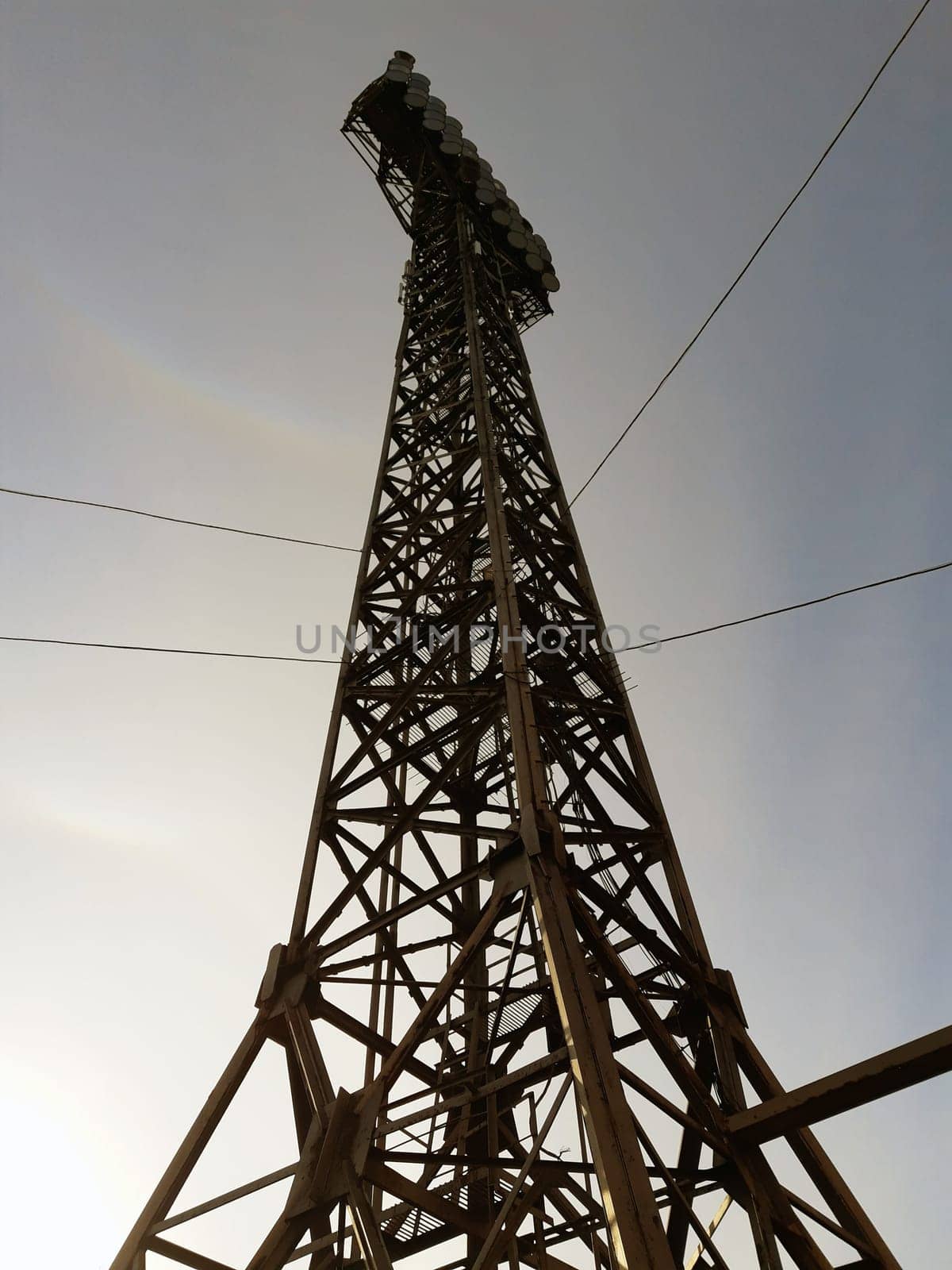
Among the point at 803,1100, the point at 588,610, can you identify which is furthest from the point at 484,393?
the point at 803,1100

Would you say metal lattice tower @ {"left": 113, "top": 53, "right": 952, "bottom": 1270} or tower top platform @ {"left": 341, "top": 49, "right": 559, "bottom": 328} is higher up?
tower top platform @ {"left": 341, "top": 49, "right": 559, "bottom": 328}

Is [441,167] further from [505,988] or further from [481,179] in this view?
[505,988]

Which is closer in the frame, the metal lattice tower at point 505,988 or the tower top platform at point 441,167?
the metal lattice tower at point 505,988

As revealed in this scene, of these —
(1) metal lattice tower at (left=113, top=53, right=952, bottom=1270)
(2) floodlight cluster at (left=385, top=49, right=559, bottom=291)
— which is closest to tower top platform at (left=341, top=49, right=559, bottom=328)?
(2) floodlight cluster at (left=385, top=49, right=559, bottom=291)

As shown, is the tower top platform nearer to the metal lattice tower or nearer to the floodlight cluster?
the floodlight cluster

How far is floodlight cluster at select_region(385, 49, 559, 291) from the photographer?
19031 millimetres

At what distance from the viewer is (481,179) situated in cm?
1928

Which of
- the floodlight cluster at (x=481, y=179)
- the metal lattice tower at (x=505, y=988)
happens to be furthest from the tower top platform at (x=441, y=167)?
the metal lattice tower at (x=505, y=988)

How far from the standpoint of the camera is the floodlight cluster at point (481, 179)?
19031 mm

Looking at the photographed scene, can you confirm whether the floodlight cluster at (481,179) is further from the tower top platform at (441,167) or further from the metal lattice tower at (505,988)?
the metal lattice tower at (505,988)

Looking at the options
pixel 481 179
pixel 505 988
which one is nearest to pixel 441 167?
pixel 481 179

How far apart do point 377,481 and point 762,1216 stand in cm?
1036

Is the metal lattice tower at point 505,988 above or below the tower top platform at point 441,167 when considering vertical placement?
below

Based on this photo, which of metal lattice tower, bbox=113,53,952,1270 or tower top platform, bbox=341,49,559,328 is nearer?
metal lattice tower, bbox=113,53,952,1270
